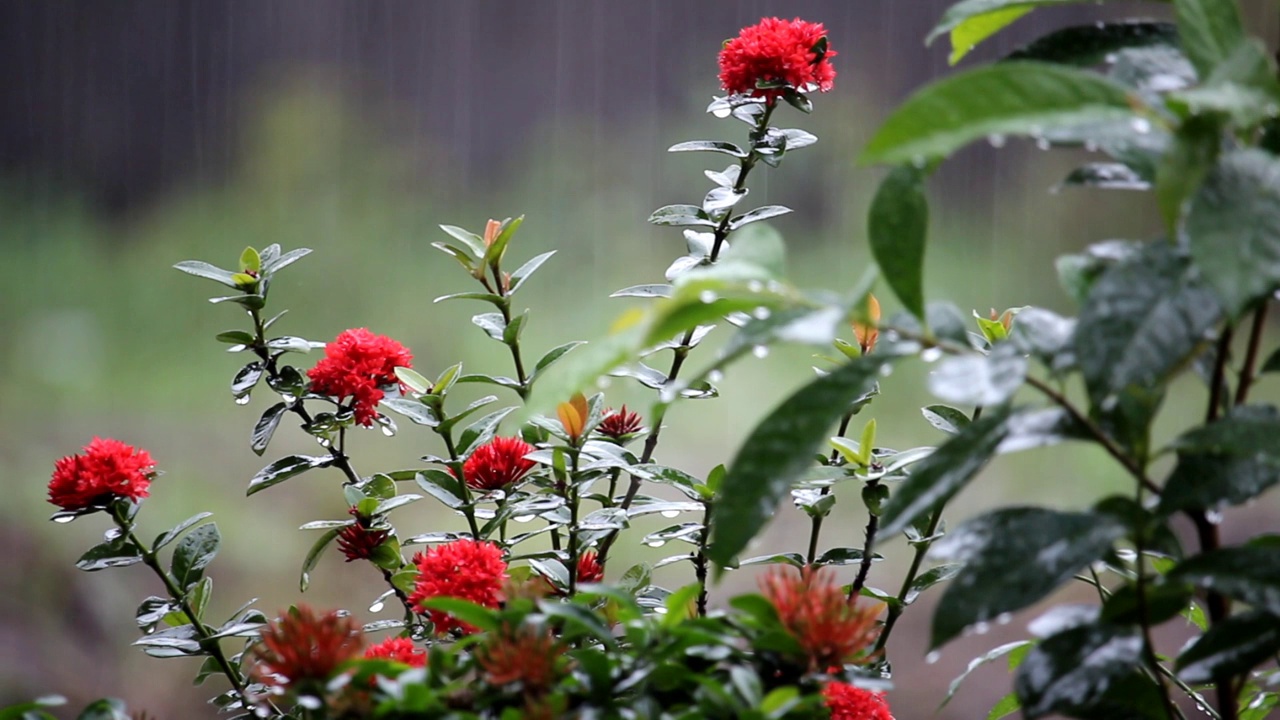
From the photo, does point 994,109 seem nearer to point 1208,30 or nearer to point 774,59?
point 1208,30

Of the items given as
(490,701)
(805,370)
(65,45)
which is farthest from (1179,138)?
(65,45)

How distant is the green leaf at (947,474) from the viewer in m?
0.33

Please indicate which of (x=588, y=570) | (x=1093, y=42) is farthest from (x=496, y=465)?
(x=1093, y=42)

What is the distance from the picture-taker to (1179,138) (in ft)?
0.96

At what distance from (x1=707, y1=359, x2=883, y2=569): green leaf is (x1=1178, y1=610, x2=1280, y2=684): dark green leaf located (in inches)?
6.3

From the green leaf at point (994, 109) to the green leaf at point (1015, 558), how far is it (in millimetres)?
133

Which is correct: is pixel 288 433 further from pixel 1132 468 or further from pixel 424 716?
pixel 1132 468

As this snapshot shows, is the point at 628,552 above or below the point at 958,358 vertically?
below

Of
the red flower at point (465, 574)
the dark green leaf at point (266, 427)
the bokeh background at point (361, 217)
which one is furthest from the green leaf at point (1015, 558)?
the bokeh background at point (361, 217)

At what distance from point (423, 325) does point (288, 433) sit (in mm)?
274

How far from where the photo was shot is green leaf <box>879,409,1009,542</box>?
333 mm

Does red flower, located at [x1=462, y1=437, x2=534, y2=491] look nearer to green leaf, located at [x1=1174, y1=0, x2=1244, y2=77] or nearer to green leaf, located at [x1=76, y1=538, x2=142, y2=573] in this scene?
green leaf, located at [x1=76, y1=538, x2=142, y2=573]

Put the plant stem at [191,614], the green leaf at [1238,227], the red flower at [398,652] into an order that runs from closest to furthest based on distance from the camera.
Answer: the green leaf at [1238,227] → the red flower at [398,652] → the plant stem at [191,614]

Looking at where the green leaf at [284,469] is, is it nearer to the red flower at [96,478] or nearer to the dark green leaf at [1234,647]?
the red flower at [96,478]
